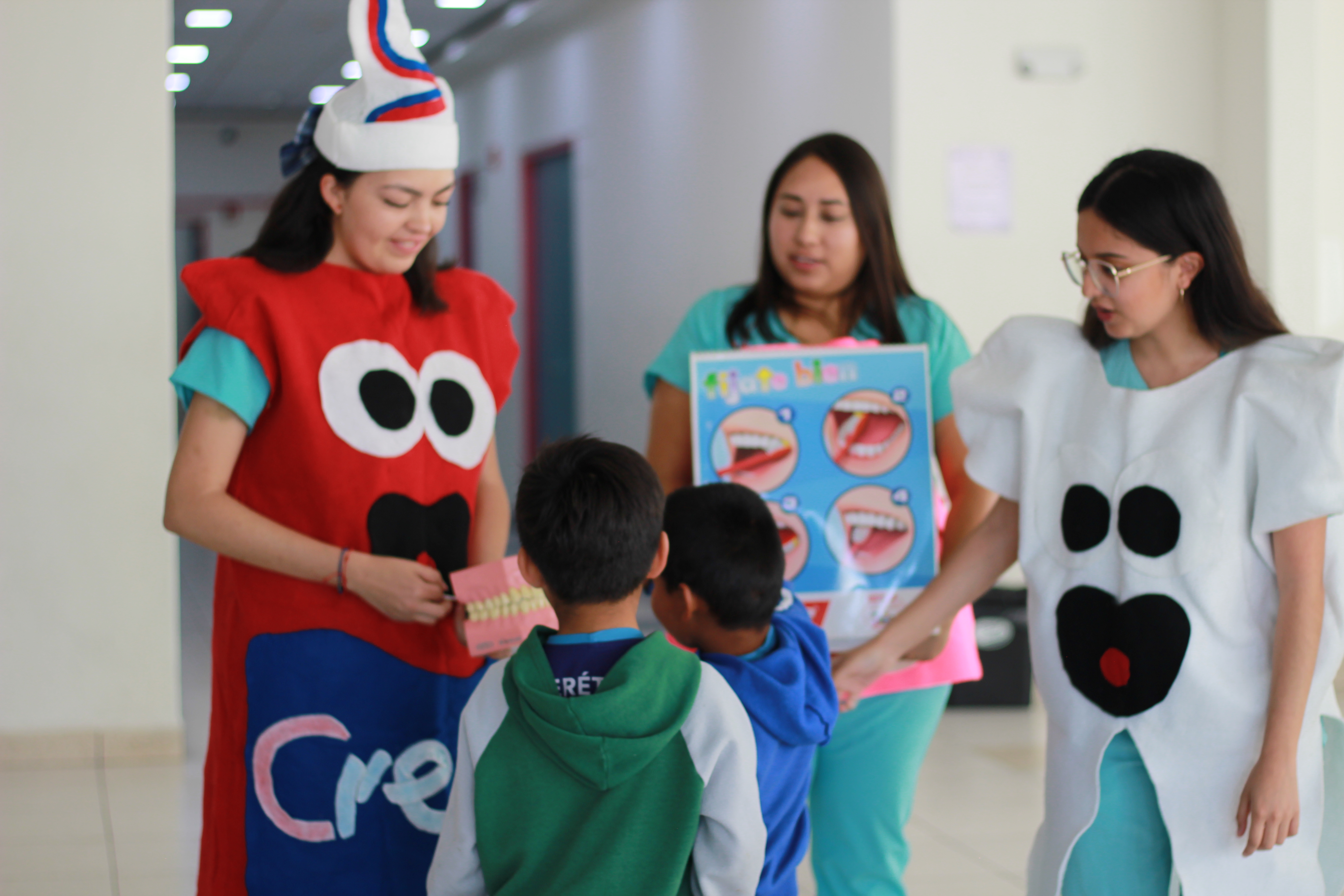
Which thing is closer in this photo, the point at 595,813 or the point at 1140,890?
the point at 595,813

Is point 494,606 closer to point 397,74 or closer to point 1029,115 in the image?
point 397,74

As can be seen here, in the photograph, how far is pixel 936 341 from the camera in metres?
1.93

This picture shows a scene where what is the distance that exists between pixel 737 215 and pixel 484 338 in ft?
14.7

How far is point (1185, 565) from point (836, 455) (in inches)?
20.7

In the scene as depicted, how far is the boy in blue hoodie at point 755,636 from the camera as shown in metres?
1.42

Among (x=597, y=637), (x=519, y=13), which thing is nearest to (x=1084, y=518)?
(x=597, y=637)

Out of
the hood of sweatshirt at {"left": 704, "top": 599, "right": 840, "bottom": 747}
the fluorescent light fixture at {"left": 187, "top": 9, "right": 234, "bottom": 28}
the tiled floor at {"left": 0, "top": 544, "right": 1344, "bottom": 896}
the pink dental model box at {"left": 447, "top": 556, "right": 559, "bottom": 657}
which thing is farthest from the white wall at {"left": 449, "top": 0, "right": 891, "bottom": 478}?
the hood of sweatshirt at {"left": 704, "top": 599, "right": 840, "bottom": 747}

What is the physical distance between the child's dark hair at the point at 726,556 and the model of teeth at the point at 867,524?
14.6 inches

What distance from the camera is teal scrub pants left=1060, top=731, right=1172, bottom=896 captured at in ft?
5.02

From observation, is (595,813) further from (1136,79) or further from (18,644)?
(1136,79)

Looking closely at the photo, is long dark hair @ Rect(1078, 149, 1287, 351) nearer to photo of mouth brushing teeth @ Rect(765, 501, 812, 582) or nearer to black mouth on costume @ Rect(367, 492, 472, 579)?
photo of mouth brushing teeth @ Rect(765, 501, 812, 582)

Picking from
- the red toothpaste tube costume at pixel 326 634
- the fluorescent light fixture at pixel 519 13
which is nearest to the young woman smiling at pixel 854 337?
the red toothpaste tube costume at pixel 326 634

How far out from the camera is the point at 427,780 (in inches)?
65.4

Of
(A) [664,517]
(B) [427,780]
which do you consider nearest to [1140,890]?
(A) [664,517]
